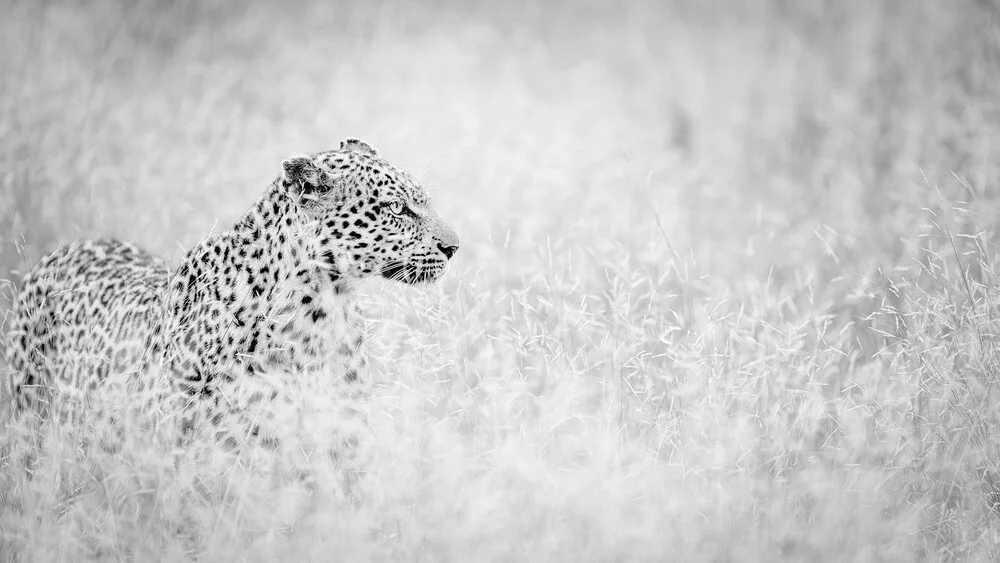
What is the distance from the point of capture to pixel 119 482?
369cm

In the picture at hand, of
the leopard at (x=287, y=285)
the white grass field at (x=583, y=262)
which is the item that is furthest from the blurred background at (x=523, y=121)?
the leopard at (x=287, y=285)

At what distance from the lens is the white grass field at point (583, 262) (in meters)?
3.67

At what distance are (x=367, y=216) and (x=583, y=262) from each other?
2.89 m

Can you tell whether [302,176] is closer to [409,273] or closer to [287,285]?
[287,285]

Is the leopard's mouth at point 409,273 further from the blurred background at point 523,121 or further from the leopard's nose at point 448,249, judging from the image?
the blurred background at point 523,121

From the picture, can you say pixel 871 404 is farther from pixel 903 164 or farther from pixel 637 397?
pixel 903 164

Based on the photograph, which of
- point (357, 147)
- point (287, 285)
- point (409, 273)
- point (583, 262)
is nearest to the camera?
point (287, 285)

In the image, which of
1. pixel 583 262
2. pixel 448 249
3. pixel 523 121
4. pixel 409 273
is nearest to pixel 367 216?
pixel 409 273

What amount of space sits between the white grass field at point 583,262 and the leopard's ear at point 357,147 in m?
0.82

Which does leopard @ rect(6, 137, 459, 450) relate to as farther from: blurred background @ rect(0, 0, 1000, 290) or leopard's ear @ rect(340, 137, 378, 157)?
blurred background @ rect(0, 0, 1000, 290)

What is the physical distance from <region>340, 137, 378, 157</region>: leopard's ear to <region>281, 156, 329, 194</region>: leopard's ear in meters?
0.42

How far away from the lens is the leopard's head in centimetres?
427

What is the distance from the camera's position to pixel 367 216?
440cm

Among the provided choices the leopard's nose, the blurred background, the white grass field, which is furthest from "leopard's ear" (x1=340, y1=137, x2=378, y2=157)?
the blurred background
